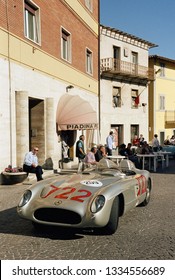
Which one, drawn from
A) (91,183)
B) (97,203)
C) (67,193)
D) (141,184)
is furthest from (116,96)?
(97,203)

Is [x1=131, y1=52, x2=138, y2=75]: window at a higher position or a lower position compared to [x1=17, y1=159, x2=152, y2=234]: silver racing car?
higher

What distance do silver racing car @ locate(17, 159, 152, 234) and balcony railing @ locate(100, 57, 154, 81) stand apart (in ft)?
60.4

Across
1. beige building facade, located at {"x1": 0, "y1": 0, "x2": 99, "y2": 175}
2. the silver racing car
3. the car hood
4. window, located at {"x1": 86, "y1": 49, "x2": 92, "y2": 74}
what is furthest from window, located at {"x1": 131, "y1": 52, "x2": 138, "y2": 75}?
the car hood

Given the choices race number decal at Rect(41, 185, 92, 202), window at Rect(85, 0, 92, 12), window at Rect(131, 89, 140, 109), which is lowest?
race number decal at Rect(41, 185, 92, 202)

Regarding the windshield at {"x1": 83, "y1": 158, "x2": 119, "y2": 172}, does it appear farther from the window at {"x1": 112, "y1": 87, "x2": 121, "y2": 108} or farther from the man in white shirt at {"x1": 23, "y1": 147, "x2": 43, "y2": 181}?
the window at {"x1": 112, "y1": 87, "x2": 121, "y2": 108}

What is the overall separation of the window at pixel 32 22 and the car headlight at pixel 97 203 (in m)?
10.1

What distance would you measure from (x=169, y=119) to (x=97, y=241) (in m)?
29.1

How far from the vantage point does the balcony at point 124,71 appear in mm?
24203

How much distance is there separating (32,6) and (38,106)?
171 inches

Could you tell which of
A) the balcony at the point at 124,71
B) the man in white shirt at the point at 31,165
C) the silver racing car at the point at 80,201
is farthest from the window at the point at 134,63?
the silver racing car at the point at 80,201

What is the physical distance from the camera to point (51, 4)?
15461mm

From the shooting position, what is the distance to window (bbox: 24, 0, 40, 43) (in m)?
13.7
